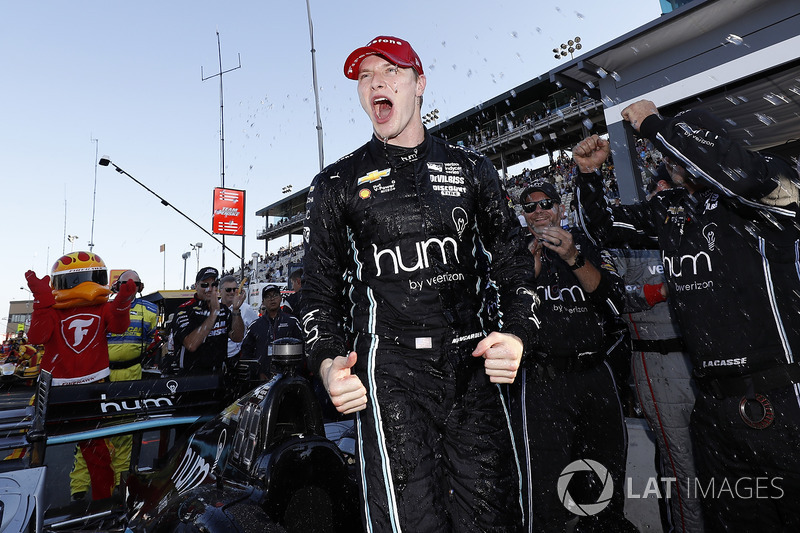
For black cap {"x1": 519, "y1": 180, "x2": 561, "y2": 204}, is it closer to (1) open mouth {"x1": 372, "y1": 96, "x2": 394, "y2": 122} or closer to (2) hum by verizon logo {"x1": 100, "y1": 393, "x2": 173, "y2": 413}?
(1) open mouth {"x1": 372, "y1": 96, "x2": 394, "y2": 122}

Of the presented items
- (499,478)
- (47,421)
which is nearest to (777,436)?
(499,478)

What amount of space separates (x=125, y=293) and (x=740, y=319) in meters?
4.57

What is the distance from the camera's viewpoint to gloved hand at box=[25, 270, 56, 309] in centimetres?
401

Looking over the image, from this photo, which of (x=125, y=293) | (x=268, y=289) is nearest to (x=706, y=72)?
(x=268, y=289)

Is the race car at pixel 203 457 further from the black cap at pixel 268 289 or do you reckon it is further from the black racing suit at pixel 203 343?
the black cap at pixel 268 289

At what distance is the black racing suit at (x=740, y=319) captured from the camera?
185cm

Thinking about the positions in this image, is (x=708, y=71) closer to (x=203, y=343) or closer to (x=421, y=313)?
(x=421, y=313)

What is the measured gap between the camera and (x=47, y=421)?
249 centimetres

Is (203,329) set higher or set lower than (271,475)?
higher

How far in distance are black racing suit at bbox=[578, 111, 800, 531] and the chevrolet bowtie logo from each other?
55.0 inches

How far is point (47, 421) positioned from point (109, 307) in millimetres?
2117

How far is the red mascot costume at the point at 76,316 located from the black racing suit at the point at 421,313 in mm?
3315

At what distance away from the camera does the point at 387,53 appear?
5.73ft

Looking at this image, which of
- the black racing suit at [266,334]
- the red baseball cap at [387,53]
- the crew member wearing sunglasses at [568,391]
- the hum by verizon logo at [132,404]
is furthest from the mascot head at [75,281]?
the crew member wearing sunglasses at [568,391]
